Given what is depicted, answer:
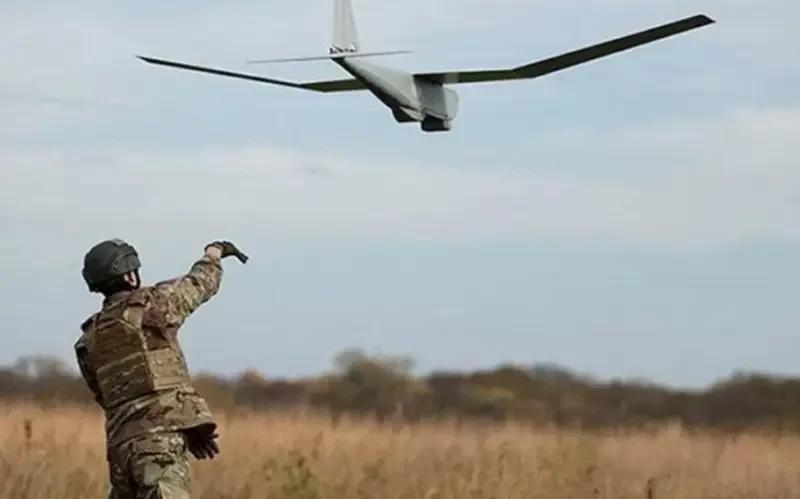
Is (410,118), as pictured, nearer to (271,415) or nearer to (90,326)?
(90,326)

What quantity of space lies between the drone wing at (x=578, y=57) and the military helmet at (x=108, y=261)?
333cm

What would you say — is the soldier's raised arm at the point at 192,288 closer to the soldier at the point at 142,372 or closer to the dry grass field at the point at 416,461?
the soldier at the point at 142,372

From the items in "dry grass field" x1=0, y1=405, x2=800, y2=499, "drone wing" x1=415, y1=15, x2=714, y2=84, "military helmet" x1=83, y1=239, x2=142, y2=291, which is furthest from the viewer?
"dry grass field" x1=0, y1=405, x2=800, y2=499

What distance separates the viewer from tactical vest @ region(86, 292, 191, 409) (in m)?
6.25

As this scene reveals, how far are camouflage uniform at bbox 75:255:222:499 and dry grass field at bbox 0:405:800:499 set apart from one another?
360 cm

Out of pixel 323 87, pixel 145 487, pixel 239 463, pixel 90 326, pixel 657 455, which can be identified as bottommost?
pixel 657 455

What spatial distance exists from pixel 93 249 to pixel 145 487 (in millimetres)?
921

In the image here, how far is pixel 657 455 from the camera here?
47.1 ft

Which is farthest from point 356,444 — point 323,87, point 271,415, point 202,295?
point 202,295

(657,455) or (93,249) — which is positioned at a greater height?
(93,249)

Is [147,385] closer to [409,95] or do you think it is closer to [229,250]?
[229,250]

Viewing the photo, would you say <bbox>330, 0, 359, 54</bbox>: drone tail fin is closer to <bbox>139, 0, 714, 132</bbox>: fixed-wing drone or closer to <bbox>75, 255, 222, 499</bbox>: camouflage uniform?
<bbox>139, 0, 714, 132</bbox>: fixed-wing drone

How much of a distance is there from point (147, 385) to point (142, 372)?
0.17 ft

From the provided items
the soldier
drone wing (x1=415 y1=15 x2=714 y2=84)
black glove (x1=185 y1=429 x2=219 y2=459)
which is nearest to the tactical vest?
the soldier
